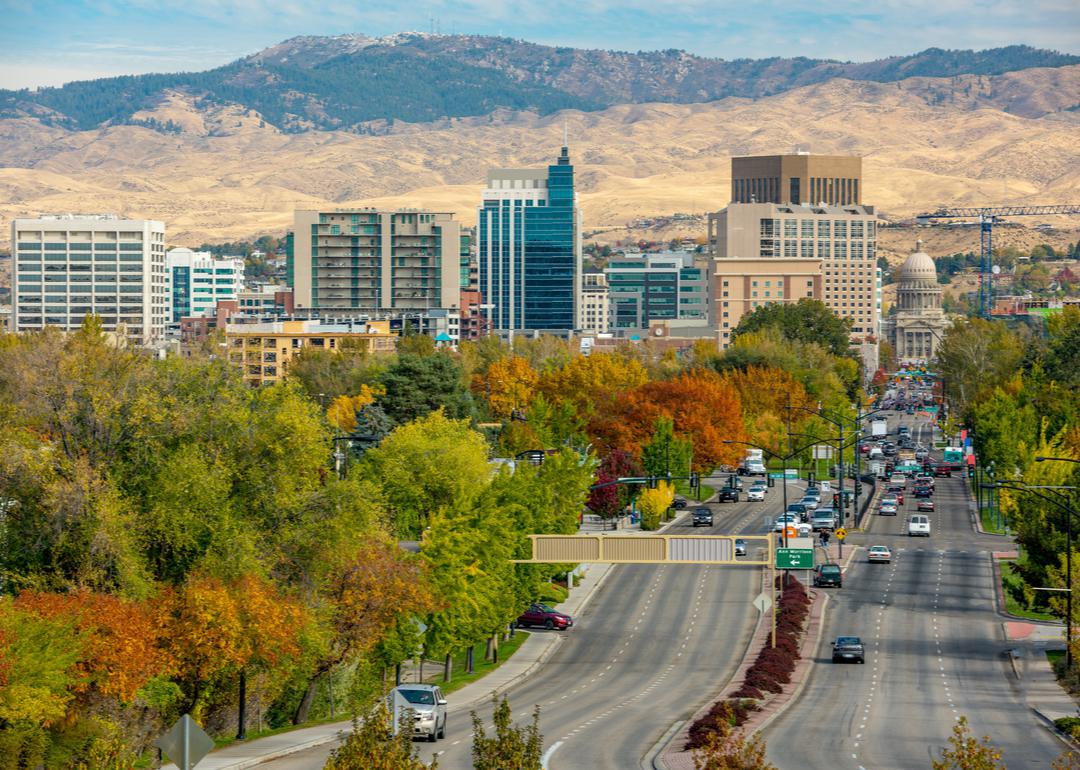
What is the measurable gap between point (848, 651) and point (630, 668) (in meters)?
9.16

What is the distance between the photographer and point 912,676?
82375 mm

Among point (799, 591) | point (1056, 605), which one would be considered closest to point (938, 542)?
point (799, 591)

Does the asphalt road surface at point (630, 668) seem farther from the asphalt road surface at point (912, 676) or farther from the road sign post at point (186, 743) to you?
the road sign post at point (186, 743)

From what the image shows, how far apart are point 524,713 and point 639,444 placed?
8897 cm

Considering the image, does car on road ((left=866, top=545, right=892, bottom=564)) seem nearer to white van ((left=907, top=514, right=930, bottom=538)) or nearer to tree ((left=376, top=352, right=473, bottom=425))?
white van ((left=907, top=514, right=930, bottom=538))

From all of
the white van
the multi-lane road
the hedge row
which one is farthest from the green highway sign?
the white van

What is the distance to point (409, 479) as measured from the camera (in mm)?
95875

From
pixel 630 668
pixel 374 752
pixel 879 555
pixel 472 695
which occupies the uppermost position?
pixel 374 752

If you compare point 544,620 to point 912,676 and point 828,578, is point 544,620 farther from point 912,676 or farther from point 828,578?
point 912,676

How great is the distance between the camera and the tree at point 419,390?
161 metres

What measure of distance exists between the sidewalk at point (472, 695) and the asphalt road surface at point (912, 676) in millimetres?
12045

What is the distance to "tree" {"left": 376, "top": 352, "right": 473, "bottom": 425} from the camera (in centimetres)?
16138

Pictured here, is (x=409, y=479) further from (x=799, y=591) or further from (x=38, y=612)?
(x=38, y=612)

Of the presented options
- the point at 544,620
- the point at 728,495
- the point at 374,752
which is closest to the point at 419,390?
the point at 728,495
